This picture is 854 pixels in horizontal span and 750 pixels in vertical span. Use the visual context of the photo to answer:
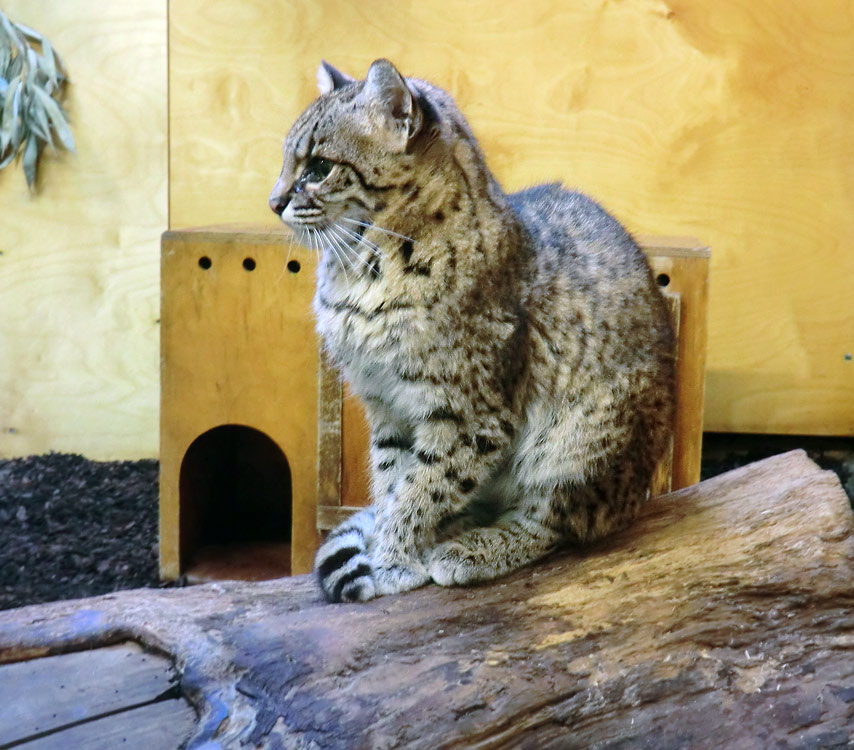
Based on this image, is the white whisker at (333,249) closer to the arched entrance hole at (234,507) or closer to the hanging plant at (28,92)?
the arched entrance hole at (234,507)

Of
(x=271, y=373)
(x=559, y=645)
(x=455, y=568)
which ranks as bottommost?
(x=559, y=645)

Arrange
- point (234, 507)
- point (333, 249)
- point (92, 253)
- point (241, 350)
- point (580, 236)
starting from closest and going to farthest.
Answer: point (333, 249) → point (580, 236) → point (241, 350) → point (234, 507) → point (92, 253)

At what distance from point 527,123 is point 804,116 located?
3.86 feet

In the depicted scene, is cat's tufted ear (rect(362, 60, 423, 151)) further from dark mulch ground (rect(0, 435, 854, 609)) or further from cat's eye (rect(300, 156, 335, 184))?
dark mulch ground (rect(0, 435, 854, 609))

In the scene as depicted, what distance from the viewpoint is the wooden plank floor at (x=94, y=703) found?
1901 mm

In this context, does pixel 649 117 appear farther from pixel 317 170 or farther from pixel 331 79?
pixel 317 170

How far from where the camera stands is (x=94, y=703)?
6.63ft

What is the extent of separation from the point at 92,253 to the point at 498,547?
2832 mm

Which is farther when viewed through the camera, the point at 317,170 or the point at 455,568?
the point at 455,568

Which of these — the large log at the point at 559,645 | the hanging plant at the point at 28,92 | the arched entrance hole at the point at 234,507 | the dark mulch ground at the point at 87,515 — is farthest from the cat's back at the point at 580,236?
the hanging plant at the point at 28,92

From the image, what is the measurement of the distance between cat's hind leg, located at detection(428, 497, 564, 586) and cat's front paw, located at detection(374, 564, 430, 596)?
3cm

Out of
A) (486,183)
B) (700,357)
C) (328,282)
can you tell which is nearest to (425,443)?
(328,282)

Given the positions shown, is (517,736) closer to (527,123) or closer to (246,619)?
(246,619)

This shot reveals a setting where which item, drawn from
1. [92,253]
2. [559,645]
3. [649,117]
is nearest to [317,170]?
[559,645]
